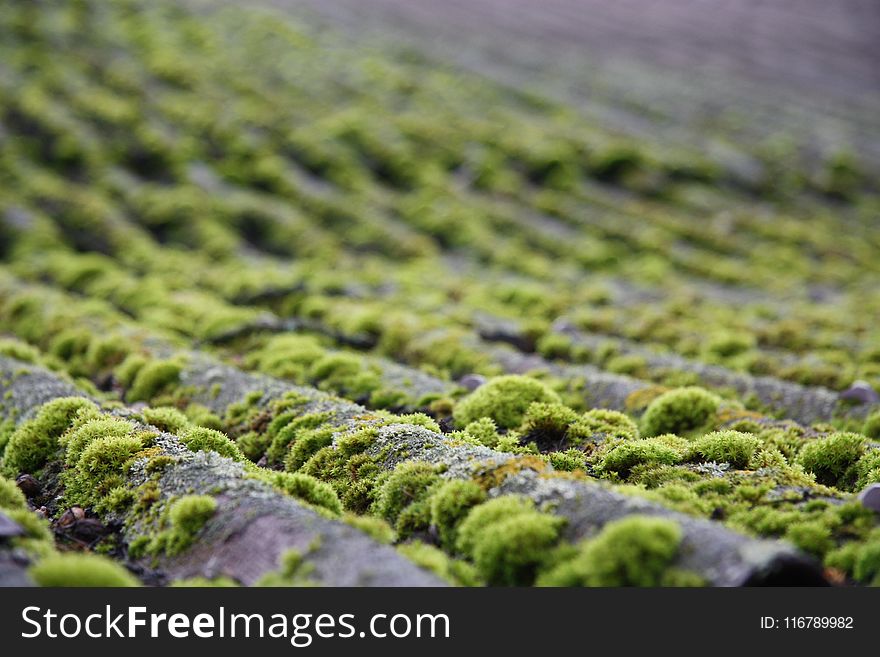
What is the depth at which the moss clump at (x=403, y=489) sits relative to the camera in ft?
27.4

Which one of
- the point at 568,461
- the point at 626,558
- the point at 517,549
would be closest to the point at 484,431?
the point at 568,461

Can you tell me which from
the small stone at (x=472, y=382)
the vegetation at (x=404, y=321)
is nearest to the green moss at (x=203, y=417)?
the vegetation at (x=404, y=321)

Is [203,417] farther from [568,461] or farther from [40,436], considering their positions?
[568,461]

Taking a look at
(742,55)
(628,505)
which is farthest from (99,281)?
(742,55)

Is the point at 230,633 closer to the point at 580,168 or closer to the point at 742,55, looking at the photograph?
the point at 580,168

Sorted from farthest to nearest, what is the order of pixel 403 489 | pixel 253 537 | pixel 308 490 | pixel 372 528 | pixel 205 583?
pixel 403 489
pixel 308 490
pixel 372 528
pixel 253 537
pixel 205 583

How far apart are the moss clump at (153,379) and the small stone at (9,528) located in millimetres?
6037

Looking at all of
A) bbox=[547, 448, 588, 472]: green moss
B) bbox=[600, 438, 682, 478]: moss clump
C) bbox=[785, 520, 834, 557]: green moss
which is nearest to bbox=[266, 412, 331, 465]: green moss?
bbox=[547, 448, 588, 472]: green moss

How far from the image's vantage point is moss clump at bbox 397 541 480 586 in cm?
685

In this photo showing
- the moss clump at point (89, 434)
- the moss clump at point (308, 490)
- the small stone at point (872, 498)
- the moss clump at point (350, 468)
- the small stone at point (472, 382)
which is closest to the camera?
the small stone at point (872, 498)

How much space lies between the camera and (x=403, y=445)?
30.7 feet

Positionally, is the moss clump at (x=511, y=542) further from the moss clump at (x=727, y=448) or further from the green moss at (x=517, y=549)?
the moss clump at (x=727, y=448)

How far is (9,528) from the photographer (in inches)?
274

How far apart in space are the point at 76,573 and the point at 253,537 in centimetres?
164
